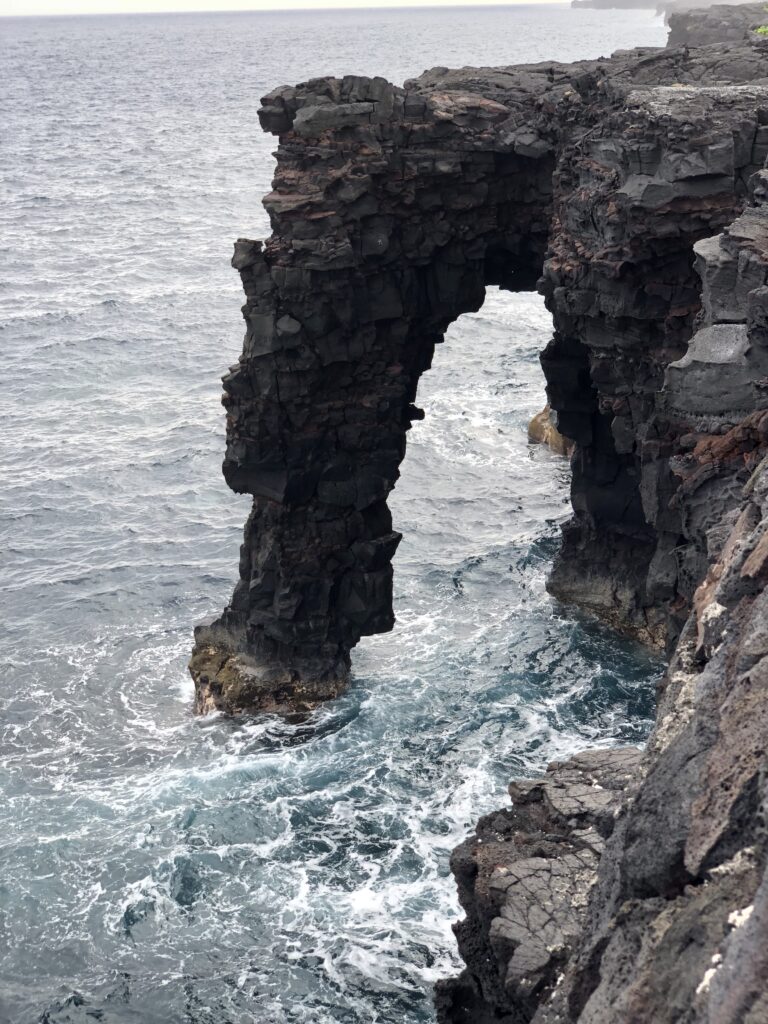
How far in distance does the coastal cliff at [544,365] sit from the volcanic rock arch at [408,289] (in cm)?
8

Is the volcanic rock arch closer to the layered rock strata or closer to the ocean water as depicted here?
the ocean water

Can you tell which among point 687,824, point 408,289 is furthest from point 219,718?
point 687,824

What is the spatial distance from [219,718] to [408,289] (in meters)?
16.0

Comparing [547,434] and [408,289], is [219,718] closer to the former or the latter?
[408,289]

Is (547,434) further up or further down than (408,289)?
further down

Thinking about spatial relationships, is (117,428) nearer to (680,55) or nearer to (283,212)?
(283,212)

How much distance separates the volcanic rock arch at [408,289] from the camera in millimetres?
35906

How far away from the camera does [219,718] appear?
4484 cm

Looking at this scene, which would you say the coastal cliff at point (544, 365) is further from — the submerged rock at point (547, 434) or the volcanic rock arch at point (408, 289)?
the submerged rock at point (547, 434)

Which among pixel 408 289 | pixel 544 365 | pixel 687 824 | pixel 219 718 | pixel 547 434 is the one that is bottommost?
pixel 219 718

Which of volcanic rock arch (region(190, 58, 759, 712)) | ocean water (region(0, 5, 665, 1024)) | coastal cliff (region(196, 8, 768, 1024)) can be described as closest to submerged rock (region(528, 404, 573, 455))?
ocean water (region(0, 5, 665, 1024))

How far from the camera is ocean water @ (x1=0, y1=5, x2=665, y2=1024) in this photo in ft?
109

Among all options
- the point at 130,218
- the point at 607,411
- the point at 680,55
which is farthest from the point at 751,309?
the point at 130,218

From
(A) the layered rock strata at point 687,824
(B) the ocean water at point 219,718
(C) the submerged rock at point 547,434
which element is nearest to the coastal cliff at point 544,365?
(A) the layered rock strata at point 687,824
